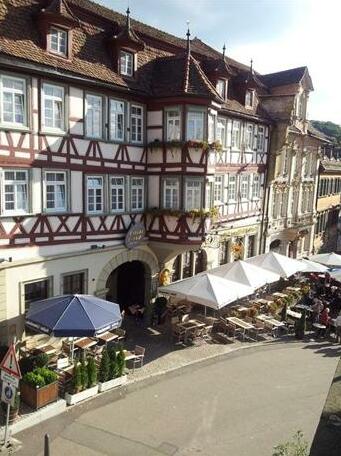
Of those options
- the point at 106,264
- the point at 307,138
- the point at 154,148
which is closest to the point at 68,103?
the point at 154,148

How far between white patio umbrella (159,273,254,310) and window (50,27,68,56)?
9.46m

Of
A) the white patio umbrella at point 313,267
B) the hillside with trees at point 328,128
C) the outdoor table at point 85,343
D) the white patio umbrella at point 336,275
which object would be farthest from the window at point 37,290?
the hillside with trees at point 328,128

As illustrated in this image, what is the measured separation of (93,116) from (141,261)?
21.3 feet

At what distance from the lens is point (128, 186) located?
18.5 metres

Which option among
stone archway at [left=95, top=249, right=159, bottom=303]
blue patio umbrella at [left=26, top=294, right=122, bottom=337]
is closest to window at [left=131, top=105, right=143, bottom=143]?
stone archway at [left=95, top=249, right=159, bottom=303]

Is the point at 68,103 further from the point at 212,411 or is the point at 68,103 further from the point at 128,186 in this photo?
the point at 212,411

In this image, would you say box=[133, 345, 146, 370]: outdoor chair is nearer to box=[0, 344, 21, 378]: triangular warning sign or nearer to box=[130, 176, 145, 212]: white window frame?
box=[0, 344, 21, 378]: triangular warning sign

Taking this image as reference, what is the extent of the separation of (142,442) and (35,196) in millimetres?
8065

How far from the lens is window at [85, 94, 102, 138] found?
53.5 ft

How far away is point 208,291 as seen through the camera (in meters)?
17.6

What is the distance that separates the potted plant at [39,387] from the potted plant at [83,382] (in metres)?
0.50

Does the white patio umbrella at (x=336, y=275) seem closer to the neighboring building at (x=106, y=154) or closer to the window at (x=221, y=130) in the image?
the neighboring building at (x=106, y=154)

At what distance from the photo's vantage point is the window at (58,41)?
1506 centimetres

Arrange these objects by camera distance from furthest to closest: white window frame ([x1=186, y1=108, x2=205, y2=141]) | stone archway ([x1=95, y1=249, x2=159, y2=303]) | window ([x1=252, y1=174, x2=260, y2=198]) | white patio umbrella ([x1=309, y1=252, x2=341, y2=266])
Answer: window ([x1=252, y1=174, x2=260, y2=198]), white patio umbrella ([x1=309, y1=252, x2=341, y2=266]), white window frame ([x1=186, y1=108, x2=205, y2=141]), stone archway ([x1=95, y1=249, x2=159, y2=303])
